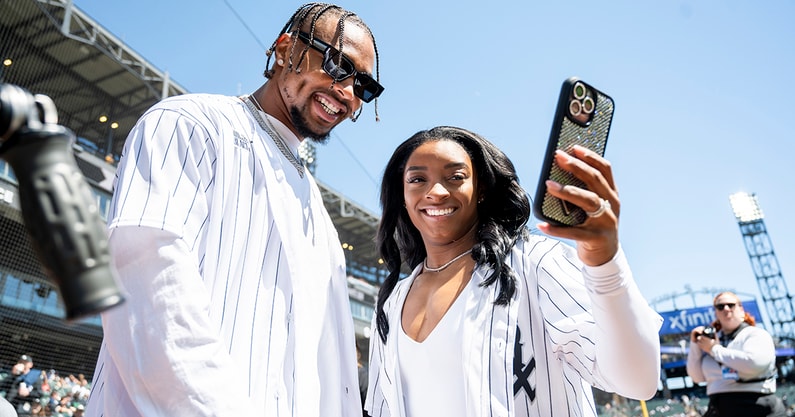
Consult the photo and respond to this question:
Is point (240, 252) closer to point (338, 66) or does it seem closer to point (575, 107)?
point (338, 66)

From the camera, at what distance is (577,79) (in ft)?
3.61

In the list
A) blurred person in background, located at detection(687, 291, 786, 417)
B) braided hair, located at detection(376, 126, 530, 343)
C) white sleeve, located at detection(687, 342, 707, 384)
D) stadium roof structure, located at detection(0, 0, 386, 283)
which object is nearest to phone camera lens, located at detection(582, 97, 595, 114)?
braided hair, located at detection(376, 126, 530, 343)

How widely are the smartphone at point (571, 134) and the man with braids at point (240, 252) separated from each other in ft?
2.27

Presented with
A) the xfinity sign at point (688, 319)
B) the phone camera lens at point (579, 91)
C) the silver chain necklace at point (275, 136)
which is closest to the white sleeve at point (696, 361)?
the silver chain necklace at point (275, 136)

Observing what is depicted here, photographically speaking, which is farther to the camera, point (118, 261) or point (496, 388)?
point (496, 388)

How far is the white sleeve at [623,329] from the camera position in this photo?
1.14 meters

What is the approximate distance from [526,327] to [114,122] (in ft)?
87.5

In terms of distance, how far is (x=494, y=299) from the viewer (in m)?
1.70

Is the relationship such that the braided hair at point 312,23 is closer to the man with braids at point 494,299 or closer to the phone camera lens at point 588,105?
the man with braids at point 494,299

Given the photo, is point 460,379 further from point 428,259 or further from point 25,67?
point 25,67

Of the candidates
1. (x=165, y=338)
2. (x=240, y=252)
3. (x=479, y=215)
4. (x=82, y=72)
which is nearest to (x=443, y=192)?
(x=479, y=215)

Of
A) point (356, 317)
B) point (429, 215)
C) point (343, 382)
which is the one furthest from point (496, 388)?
point (356, 317)

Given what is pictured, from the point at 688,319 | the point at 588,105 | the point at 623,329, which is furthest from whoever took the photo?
the point at 688,319

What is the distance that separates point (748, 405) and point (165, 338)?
5.31 metres
